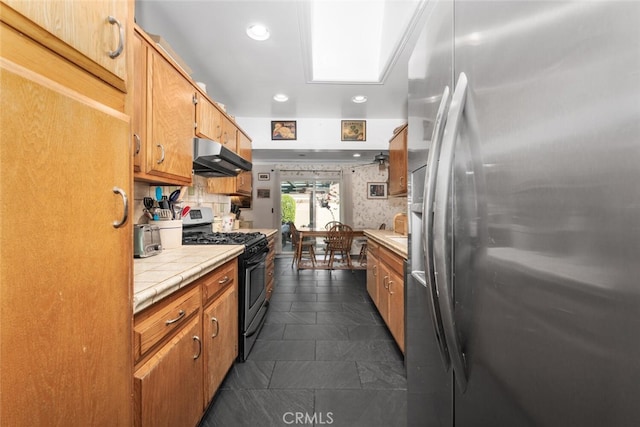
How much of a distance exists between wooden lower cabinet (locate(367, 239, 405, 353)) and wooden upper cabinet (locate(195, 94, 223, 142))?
1.77 m

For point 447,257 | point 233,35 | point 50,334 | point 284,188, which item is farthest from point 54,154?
point 284,188

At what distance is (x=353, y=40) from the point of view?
103 inches

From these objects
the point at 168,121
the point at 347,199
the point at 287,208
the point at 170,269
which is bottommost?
the point at 170,269

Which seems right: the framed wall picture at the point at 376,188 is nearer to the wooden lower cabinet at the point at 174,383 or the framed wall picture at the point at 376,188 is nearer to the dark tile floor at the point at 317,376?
the dark tile floor at the point at 317,376

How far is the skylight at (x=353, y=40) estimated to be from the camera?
2307 mm

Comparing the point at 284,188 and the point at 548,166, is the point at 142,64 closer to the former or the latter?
the point at 548,166

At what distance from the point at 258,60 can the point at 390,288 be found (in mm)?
2285

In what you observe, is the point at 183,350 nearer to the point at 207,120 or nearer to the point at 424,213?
the point at 424,213

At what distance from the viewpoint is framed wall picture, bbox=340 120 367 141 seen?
388cm

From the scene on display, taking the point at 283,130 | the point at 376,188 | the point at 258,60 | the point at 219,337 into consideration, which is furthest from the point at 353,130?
the point at 219,337

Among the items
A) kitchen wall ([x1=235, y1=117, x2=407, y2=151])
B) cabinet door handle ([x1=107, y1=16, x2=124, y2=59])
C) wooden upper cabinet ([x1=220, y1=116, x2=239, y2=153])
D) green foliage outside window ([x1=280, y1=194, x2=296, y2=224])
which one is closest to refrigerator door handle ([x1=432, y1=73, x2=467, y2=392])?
cabinet door handle ([x1=107, y1=16, x2=124, y2=59])

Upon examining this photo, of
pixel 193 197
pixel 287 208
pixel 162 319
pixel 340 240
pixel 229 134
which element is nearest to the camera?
pixel 162 319

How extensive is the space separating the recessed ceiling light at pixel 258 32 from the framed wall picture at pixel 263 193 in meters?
4.40

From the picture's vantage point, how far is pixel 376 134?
3904 millimetres
